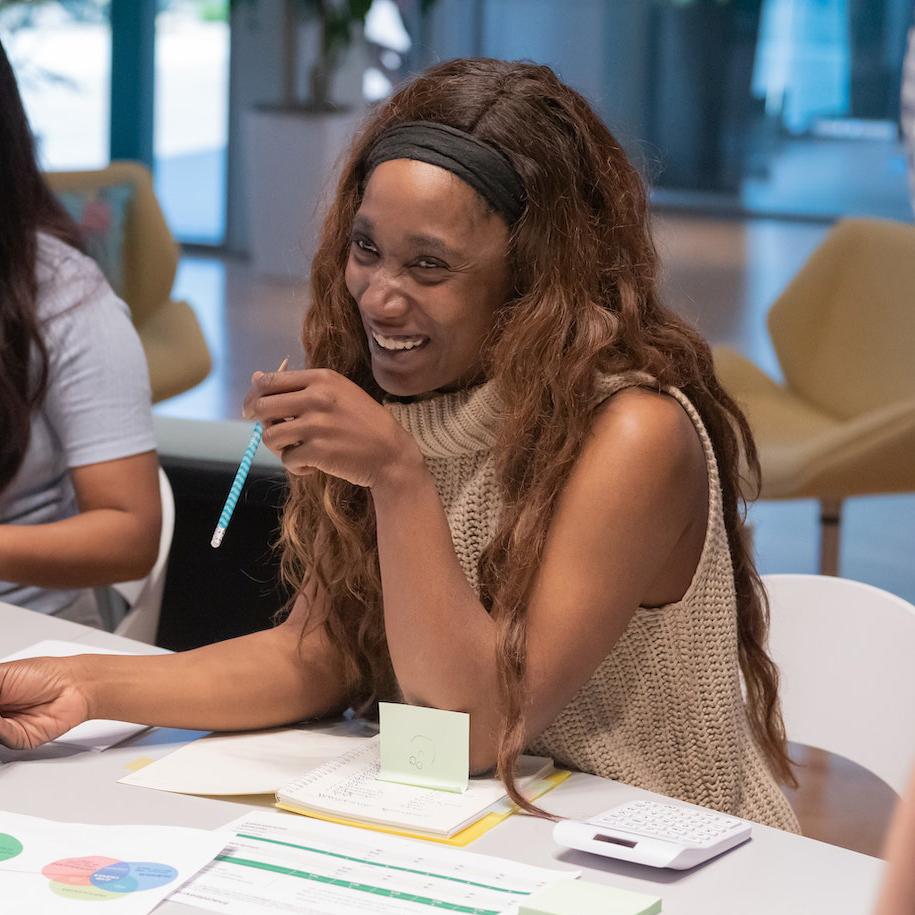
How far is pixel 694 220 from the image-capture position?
9617mm

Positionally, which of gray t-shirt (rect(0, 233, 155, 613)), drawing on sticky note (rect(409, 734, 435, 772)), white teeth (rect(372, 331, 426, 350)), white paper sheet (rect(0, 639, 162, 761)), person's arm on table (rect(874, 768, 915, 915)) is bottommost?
white paper sheet (rect(0, 639, 162, 761))

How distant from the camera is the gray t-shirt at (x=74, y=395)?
219 cm

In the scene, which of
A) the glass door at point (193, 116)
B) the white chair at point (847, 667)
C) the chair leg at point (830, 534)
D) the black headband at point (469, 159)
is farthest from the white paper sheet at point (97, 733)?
the glass door at point (193, 116)

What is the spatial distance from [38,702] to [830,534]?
8.73ft

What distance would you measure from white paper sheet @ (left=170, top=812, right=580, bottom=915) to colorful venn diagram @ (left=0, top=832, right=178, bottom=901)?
0.10 feet

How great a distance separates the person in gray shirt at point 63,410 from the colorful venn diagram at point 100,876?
90 centimetres

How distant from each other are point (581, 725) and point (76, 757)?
0.52 m

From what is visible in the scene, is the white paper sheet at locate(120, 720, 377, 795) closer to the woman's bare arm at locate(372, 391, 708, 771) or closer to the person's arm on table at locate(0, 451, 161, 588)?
the woman's bare arm at locate(372, 391, 708, 771)

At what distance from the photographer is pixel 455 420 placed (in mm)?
1585

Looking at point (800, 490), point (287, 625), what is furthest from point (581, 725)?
point (800, 490)

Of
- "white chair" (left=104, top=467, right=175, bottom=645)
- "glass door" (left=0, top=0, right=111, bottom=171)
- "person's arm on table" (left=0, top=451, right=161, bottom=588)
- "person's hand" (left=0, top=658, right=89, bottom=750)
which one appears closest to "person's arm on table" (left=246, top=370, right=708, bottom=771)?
"person's hand" (left=0, top=658, right=89, bottom=750)

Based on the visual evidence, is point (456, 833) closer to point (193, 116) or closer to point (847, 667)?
point (847, 667)

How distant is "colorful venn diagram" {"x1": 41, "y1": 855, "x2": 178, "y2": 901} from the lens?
3.95ft

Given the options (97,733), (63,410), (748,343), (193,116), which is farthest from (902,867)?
(193,116)
